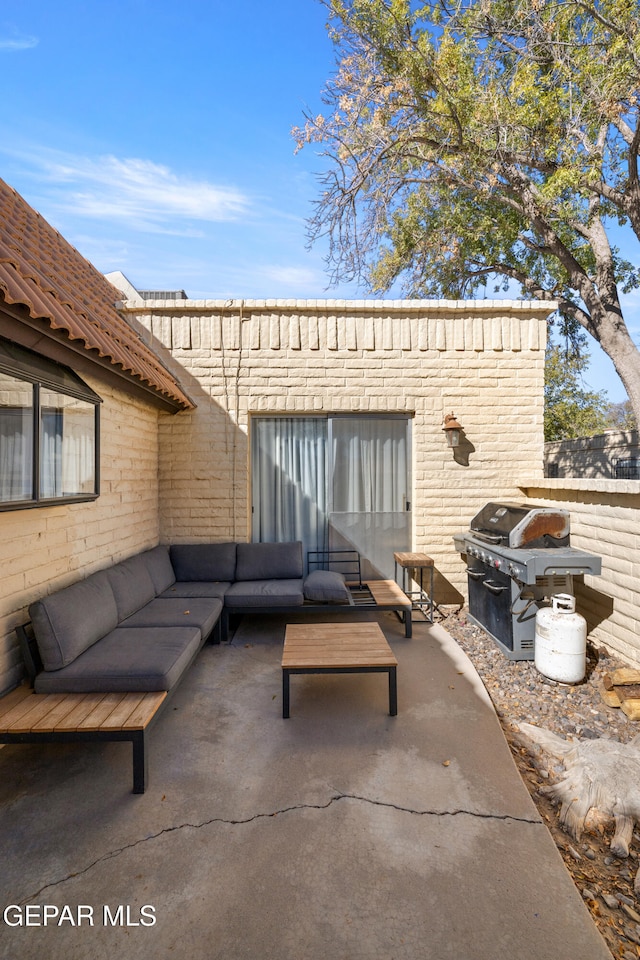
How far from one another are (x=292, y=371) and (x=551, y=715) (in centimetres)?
442

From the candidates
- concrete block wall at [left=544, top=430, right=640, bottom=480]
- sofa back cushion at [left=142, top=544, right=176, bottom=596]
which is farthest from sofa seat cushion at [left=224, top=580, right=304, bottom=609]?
concrete block wall at [left=544, top=430, right=640, bottom=480]

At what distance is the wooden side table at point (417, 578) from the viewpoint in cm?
513

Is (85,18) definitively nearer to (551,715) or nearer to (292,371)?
(292,371)

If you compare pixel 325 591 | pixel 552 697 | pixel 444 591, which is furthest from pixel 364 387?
pixel 552 697

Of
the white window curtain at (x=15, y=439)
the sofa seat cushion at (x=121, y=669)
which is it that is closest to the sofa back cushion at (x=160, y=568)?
the sofa seat cushion at (x=121, y=669)

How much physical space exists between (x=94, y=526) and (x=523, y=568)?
388cm

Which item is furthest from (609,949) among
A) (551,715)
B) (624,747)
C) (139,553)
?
(139,553)

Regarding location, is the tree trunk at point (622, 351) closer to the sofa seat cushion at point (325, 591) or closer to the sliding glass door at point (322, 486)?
the sliding glass door at point (322, 486)

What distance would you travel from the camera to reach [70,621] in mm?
2979

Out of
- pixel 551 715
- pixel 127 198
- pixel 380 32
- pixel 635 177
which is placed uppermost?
pixel 380 32

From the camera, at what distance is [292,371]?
559 centimetres

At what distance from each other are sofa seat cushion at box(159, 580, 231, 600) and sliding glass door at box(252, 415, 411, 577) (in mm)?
867

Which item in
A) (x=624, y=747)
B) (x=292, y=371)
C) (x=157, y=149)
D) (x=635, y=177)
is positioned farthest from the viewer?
(x=635, y=177)

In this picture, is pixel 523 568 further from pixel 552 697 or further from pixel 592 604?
pixel 592 604
